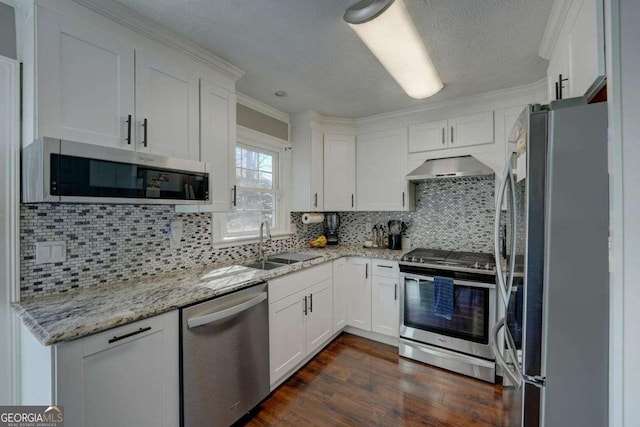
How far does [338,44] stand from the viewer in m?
1.77

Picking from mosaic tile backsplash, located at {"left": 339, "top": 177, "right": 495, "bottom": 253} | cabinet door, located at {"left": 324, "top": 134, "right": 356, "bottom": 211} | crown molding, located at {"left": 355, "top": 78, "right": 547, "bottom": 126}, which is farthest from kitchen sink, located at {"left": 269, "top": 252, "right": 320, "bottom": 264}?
crown molding, located at {"left": 355, "top": 78, "right": 547, "bottom": 126}

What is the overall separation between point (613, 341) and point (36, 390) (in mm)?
2150

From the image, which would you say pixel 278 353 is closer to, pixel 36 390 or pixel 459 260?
pixel 36 390

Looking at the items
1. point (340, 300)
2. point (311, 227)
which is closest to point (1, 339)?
point (340, 300)

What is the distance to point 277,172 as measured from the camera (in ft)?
10.0

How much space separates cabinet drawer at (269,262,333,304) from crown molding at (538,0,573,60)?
2243 millimetres

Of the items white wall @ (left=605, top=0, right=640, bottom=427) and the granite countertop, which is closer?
white wall @ (left=605, top=0, right=640, bottom=427)

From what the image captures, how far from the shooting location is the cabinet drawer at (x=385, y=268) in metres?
2.70

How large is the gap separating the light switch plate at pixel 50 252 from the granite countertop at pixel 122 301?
0.19 m

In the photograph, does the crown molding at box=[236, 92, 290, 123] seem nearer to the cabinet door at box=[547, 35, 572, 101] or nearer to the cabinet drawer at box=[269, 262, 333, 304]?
the cabinet drawer at box=[269, 262, 333, 304]

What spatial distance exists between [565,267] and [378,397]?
164cm

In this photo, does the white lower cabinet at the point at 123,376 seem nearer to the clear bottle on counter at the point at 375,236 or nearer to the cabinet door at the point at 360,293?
the cabinet door at the point at 360,293

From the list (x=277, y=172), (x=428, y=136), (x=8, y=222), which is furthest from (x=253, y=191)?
(x=428, y=136)

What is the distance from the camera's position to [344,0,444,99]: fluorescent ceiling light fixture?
4.47 ft
